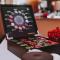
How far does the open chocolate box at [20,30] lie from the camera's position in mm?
800

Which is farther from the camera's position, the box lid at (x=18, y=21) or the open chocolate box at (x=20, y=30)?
the box lid at (x=18, y=21)

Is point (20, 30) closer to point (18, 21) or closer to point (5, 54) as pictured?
point (18, 21)

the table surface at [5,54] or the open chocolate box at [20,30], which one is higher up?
the open chocolate box at [20,30]

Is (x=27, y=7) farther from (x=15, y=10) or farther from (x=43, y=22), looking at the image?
(x=43, y=22)

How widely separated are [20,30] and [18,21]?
0.19 ft

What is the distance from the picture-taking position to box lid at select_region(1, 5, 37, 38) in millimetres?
942

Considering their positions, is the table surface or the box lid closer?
the table surface

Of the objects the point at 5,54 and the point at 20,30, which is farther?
the point at 20,30

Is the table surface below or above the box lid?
below

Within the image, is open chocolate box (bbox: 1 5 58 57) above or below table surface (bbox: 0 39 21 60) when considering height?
above

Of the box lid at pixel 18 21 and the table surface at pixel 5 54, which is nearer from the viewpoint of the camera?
the table surface at pixel 5 54

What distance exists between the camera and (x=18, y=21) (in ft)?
3.25

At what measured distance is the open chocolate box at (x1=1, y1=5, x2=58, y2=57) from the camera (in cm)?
80

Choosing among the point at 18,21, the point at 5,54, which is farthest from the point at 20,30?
the point at 5,54
